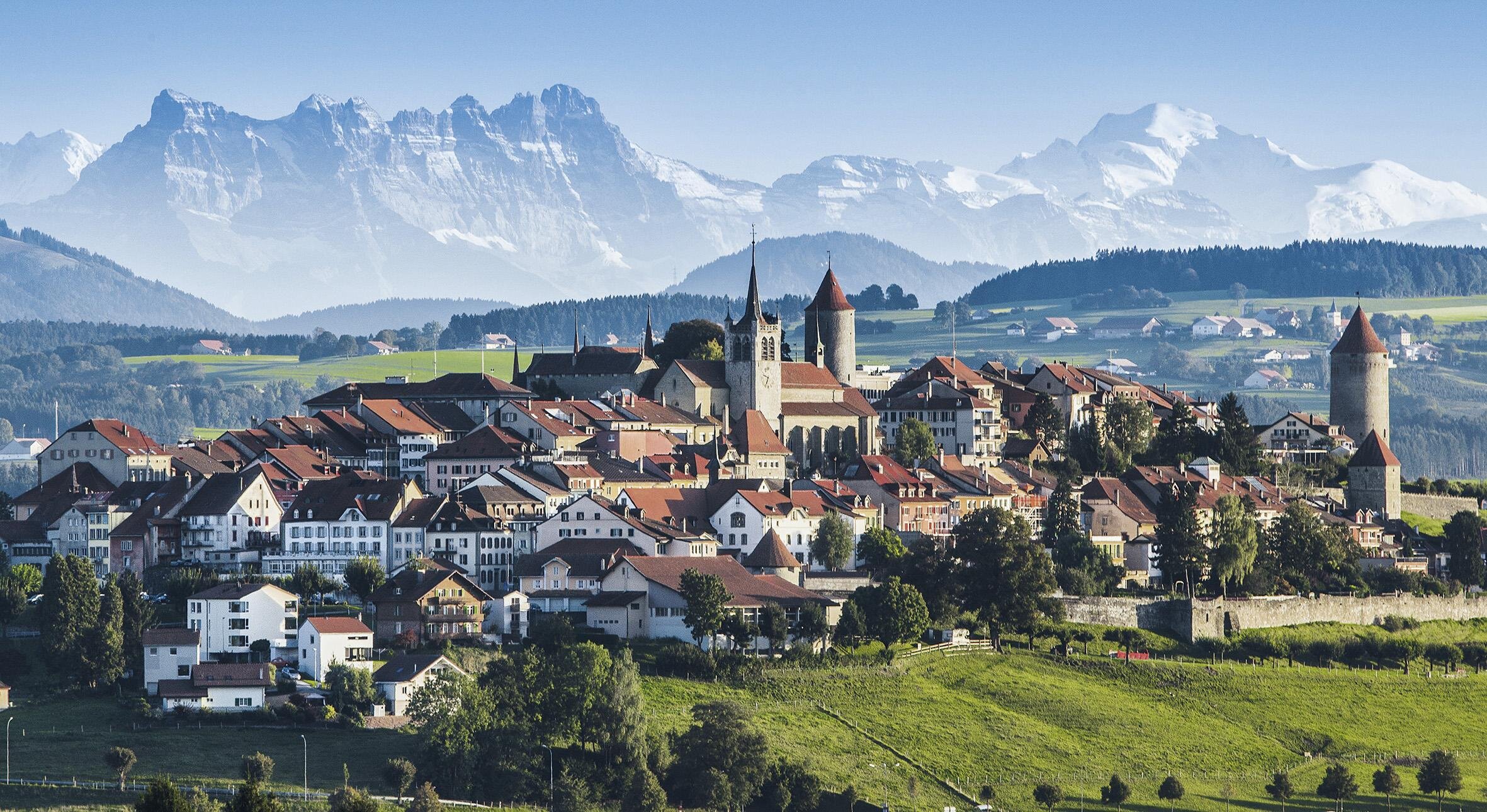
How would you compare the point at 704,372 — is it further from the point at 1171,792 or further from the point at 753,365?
the point at 1171,792

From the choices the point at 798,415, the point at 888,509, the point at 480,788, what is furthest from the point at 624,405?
the point at 480,788

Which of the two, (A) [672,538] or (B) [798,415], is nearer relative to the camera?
(A) [672,538]

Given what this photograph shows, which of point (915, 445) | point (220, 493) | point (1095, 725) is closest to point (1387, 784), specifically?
point (1095, 725)

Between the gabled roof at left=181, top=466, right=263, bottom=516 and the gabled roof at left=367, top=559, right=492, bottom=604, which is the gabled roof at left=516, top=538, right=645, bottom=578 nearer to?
the gabled roof at left=367, top=559, right=492, bottom=604

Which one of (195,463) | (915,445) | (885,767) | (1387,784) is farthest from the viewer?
(915,445)

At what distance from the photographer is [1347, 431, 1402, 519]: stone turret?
5005 inches

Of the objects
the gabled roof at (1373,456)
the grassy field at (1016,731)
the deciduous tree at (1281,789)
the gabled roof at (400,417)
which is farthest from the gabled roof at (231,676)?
the gabled roof at (1373,456)

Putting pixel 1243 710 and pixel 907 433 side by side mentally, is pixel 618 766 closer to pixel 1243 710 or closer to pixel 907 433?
pixel 1243 710

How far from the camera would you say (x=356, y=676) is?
79.9 metres

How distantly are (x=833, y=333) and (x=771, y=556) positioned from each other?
4698 centimetres

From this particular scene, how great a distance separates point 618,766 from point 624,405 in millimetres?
46457

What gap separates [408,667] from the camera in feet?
266

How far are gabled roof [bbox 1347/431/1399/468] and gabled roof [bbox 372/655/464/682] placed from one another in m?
64.7

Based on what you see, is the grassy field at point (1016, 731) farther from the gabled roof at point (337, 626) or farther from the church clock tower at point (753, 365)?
the church clock tower at point (753, 365)
